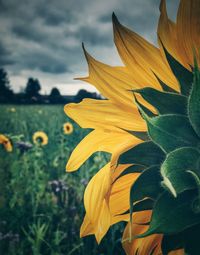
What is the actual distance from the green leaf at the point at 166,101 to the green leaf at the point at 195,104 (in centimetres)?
3

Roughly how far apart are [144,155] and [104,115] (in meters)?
0.07

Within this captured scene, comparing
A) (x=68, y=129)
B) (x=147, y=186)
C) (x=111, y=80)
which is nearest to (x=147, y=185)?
(x=147, y=186)

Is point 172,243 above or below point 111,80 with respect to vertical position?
below

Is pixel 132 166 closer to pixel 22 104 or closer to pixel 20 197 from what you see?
pixel 20 197

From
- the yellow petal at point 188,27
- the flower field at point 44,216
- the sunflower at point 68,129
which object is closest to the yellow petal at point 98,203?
the yellow petal at point 188,27

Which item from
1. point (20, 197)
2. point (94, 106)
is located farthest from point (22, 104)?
point (94, 106)

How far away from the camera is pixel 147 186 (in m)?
0.27

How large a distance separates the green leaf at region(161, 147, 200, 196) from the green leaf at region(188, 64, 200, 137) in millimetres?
17

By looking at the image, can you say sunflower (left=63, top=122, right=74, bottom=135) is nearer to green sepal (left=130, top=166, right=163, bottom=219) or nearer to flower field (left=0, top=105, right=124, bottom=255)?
flower field (left=0, top=105, right=124, bottom=255)

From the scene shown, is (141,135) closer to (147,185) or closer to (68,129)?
(147,185)

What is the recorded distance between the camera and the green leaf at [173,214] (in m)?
0.24

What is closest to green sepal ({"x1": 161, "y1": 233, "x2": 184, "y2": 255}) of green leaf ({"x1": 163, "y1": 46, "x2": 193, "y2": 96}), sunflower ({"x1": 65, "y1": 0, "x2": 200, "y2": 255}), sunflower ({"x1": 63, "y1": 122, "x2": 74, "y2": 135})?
sunflower ({"x1": 65, "y1": 0, "x2": 200, "y2": 255})

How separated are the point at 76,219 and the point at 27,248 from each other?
0.56 feet

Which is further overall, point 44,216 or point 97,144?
point 44,216
